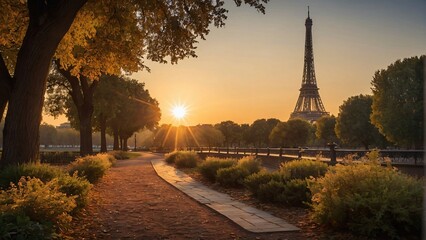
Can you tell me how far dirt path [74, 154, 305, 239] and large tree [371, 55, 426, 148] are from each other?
3852 cm

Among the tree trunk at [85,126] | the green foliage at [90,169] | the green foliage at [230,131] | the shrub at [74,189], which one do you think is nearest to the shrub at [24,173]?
the shrub at [74,189]

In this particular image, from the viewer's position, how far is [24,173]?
1045 centimetres

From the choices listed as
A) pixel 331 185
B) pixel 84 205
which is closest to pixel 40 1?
pixel 84 205

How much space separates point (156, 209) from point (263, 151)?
89.1 feet

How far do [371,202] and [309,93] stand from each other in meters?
102

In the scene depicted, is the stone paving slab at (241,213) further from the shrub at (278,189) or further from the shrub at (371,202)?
the shrub at (371,202)

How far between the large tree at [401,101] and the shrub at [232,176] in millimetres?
35029

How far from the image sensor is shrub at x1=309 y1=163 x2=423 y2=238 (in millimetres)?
7035

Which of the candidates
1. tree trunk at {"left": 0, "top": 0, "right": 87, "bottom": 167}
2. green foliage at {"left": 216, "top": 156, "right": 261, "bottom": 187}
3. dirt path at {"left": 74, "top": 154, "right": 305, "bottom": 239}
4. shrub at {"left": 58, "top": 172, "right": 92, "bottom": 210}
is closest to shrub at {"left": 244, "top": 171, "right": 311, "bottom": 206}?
dirt path at {"left": 74, "top": 154, "right": 305, "bottom": 239}

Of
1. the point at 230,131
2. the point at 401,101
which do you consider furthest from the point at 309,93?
the point at 401,101

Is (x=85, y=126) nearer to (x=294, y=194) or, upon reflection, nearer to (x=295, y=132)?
(x=294, y=194)

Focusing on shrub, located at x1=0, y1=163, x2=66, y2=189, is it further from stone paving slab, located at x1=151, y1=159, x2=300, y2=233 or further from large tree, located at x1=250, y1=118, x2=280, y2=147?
large tree, located at x1=250, y1=118, x2=280, y2=147

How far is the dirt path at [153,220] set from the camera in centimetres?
774

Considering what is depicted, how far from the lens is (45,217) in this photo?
22.5 feet
